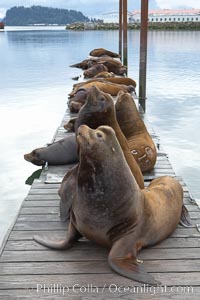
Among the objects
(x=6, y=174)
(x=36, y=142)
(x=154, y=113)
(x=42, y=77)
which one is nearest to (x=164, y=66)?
(x=42, y=77)

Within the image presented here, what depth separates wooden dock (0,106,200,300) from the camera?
256cm

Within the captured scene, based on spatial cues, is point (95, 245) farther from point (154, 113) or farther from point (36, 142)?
point (154, 113)

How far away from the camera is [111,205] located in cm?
281

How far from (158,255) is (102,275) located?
1.44 ft

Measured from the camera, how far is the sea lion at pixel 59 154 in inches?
203

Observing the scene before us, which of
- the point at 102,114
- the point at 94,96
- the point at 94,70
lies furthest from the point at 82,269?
the point at 94,70

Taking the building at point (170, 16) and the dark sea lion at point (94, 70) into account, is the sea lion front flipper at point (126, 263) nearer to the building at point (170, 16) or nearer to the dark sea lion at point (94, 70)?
the dark sea lion at point (94, 70)

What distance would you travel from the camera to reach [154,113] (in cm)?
1138

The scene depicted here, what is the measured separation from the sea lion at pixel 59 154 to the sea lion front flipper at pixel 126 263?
2428 millimetres

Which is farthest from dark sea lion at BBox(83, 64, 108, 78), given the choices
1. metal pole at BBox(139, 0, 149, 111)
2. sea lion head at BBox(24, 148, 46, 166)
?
sea lion head at BBox(24, 148, 46, 166)

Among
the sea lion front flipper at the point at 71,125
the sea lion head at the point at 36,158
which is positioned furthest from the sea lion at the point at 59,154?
the sea lion front flipper at the point at 71,125

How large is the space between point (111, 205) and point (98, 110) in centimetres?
117

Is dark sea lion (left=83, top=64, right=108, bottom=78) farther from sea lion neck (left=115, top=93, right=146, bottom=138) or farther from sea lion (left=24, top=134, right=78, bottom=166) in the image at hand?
sea lion neck (left=115, top=93, right=146, bottom=138)

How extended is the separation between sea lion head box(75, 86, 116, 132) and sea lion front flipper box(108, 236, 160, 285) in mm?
1202
